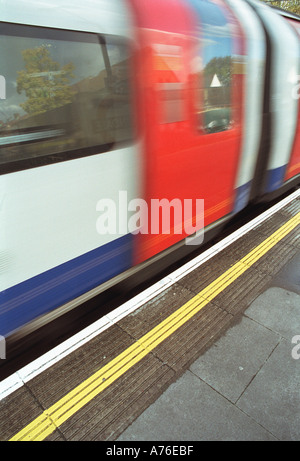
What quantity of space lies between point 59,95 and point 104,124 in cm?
39

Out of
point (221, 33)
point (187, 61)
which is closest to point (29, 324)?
point (187, 61)

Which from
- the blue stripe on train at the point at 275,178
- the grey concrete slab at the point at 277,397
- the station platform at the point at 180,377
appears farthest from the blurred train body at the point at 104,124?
the grey concrete slab at the point at 277,397

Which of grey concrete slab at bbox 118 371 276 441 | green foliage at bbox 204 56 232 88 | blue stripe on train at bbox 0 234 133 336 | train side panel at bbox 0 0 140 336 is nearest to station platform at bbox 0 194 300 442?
grey concrete slab at bbox 118 371 276 441

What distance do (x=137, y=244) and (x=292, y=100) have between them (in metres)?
3.50

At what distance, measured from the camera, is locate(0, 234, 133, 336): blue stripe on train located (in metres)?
2.12

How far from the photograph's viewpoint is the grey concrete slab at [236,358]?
7.36 feet

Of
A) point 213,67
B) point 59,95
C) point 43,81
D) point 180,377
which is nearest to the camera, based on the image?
point 43,81

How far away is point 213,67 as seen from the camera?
9.48 feet

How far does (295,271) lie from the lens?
11.4 feet

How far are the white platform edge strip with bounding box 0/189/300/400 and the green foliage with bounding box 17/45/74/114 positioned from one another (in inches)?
75.5

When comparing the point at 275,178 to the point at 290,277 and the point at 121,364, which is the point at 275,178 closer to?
the point at 290,277

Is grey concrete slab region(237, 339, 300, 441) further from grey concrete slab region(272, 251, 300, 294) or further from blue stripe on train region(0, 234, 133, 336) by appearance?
blue stripe on train region(0, 234, 133, 336)

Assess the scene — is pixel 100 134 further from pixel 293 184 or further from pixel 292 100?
pixel 293 184

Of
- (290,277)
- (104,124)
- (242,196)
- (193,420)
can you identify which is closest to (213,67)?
(104,124)
